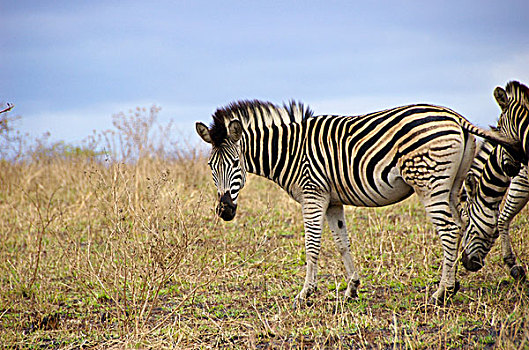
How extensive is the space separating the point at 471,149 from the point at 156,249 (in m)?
3.49

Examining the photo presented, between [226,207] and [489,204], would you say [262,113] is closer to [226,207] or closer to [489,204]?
Answer: [226,207]

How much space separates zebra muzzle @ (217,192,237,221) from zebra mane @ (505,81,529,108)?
3.48 m

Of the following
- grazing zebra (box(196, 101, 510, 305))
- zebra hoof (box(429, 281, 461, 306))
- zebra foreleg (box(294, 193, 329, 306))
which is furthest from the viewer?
zebra foreleg (box(294, 193, 329, 306))

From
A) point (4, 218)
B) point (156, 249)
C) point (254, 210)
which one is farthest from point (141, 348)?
point (4, 218)

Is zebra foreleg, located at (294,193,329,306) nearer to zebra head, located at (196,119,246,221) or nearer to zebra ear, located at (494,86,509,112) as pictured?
zebra head, located at (196,119,246,221)

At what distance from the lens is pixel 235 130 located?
6.26m

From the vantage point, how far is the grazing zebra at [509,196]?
557cm

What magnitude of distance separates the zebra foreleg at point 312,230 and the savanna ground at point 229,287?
297 millimetres

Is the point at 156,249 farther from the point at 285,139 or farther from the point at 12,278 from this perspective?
the point at 12,278

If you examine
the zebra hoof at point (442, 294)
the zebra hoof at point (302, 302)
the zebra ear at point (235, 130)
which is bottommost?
the zebra hoof at point (302, 302)

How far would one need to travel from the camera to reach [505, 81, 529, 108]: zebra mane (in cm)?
551

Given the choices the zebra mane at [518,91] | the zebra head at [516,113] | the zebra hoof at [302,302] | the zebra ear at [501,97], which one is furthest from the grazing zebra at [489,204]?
the zebra hoof at [302,302]

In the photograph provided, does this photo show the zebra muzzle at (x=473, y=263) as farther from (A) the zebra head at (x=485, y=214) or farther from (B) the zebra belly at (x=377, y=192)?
(B) the zebra belly at (x=377, y=192)

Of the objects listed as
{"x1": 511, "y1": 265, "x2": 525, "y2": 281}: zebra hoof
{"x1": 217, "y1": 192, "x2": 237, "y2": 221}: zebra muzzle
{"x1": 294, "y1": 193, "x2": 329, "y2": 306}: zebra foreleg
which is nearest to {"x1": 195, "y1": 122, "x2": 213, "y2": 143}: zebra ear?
{"x1": 217, "y1": 192, "x2": 237, "y2": 221}: zebra muzzle
